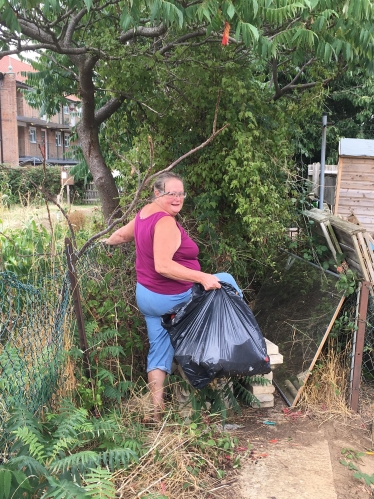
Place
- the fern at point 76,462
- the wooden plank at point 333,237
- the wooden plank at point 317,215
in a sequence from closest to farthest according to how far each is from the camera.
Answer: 1. the fern at point 76,462
2. the wooden plank at point 333,237
3. the wooden plank at point 317,215

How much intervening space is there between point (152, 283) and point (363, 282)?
1806 mm

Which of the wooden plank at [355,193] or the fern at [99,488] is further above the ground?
the wooden plank at [355,193]

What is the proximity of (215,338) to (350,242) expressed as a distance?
6.24 ft

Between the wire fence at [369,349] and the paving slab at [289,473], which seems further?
the wire fence at [369,349]

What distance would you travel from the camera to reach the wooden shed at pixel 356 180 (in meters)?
8.79

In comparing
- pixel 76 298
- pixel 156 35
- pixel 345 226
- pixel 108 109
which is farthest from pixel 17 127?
pixel 76 298

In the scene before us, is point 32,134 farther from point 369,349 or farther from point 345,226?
point 369,349

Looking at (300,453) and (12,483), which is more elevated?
(12,483)

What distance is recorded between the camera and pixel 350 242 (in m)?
4.12

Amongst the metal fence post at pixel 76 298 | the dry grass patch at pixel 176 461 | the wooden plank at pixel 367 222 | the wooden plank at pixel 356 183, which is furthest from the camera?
the wooden plank at pixel 367 222

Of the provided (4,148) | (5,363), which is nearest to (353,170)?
(5,363)

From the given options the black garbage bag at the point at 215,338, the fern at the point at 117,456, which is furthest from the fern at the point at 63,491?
the black garbage bag at the point at 215,338

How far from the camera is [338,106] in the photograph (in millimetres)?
14672

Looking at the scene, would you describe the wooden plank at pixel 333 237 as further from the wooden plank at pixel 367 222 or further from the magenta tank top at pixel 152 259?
the wooden plank at pixel 367 222
